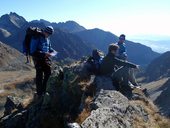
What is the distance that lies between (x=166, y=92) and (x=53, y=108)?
153406 mm

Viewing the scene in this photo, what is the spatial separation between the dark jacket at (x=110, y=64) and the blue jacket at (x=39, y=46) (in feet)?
12.7

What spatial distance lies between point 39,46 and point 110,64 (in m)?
4.70

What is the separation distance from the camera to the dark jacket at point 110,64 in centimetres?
2075

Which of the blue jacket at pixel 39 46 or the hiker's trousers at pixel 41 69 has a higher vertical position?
the blue jacket at pixel 39 46

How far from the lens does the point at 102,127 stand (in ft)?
39.8

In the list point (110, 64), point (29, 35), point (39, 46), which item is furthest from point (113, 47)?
point (29, 35)

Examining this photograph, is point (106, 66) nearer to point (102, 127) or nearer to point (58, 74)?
point (58, 74)

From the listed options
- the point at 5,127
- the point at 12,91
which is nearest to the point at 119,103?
the point at 5,127

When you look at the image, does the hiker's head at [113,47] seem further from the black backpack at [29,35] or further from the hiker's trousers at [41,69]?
the black backpack at [29,35]

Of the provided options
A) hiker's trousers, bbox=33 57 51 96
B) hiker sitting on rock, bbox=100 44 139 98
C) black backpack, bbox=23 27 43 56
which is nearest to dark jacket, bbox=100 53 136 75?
hiker sitting on rock, bbox=100 44 139 98

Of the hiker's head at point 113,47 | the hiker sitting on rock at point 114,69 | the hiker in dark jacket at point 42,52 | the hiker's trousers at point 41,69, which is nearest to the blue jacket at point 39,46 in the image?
the hiker in dark jacket at point 42,52

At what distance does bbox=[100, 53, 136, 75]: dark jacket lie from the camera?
20.8m

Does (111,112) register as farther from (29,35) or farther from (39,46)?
(29,35)

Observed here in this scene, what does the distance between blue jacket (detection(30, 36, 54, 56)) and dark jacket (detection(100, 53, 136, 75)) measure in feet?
12.7
